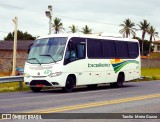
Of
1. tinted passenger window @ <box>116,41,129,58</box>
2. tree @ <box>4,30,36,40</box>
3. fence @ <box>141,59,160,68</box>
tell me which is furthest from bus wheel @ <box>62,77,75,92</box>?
tree @ <box>4,30,36,40</box>

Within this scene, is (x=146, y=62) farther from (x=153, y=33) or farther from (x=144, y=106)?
(x=144, y=106)

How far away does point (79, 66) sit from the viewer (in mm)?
22875

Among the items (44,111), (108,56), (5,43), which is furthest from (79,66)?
(5,43)

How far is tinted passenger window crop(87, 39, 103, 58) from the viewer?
24031 millimetres

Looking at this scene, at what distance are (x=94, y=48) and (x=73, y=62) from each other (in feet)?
8.31

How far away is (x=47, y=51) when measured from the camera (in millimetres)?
21891

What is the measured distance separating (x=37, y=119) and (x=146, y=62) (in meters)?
75.7

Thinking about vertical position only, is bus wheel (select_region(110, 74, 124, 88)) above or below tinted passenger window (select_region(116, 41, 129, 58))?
below

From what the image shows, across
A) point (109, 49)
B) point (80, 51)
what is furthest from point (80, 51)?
point (109, 49)

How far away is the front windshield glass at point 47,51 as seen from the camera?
21.6m

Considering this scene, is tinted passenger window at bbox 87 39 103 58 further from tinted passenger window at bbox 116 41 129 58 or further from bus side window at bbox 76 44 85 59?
tinted passenger window at bbox 116 41 129 58

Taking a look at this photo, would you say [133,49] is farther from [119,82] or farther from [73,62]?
[73,62]

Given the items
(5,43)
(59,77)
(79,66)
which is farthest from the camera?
(5,43)

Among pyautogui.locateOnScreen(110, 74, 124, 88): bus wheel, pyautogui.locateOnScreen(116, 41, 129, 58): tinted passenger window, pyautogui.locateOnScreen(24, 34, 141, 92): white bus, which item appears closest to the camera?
pyautogui.locateOnScreen(24, 34, 141, 92): white bus
